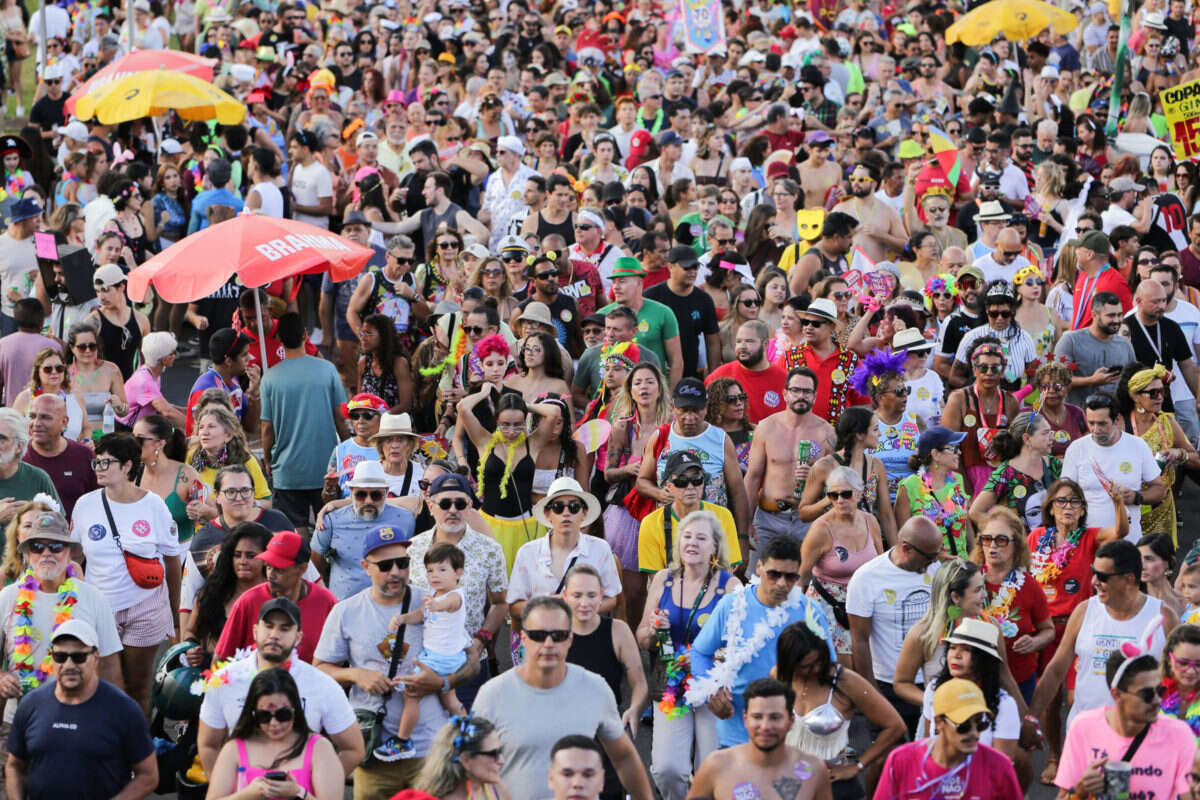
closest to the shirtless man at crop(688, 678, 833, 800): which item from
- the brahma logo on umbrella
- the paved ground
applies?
the paved ground

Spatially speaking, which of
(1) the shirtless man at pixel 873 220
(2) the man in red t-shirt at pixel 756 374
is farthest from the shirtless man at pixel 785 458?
(1) the shirtless man at pixel 873 220

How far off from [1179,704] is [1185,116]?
9.12 m

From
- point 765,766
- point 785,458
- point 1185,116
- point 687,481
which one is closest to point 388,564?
point 687,481

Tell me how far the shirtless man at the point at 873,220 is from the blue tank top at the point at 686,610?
597 centimetres

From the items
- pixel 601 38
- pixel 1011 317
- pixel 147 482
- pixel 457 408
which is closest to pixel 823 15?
pixel 601 38

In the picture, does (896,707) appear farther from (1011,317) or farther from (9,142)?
(9,142)

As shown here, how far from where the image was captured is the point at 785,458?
937 centimetres

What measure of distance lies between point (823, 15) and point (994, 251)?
1128 cm

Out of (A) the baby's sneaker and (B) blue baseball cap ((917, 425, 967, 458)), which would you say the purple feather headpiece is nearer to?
(B) blue baseball cap ((917, 425, 967, 458))

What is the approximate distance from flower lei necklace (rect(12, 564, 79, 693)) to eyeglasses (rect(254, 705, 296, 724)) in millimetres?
1471

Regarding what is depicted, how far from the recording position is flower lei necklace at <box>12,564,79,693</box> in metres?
7.37

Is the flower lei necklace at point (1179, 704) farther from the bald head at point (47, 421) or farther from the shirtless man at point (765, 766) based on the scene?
the bald head at point (47, 421)

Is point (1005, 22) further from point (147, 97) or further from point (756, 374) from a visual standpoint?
point (756, 374)

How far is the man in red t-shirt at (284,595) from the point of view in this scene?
7.33 metres
